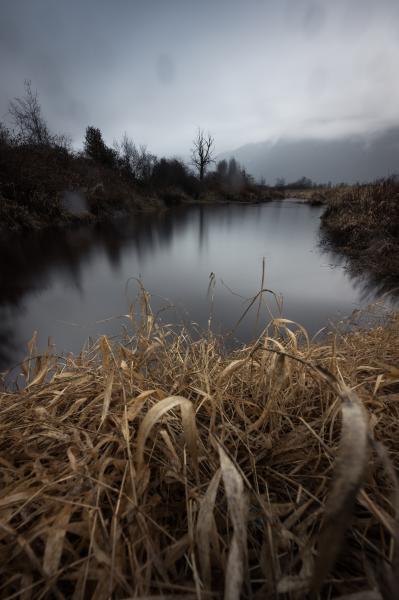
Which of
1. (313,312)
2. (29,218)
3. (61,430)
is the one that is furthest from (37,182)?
(61,430)

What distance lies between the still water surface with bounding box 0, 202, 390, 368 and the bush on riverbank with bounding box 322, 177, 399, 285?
1.40 ft

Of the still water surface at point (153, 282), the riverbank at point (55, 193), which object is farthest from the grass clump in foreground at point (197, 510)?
the riverbank at point (55, 193)

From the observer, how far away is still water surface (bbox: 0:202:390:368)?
2375mm

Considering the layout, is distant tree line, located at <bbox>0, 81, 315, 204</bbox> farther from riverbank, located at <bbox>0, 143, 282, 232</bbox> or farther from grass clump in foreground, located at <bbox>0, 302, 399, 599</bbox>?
grass clump in foreground, located at <bbox>0, 302, 399, 599</bbox>

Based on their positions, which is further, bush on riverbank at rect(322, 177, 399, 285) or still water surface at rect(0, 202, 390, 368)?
bush on riverbank at rect(322, 177, 399, 285)

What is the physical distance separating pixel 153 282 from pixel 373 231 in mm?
4152

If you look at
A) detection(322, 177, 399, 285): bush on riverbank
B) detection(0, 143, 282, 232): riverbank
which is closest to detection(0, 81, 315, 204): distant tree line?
detection(0, 143, 282, 232): riverbank

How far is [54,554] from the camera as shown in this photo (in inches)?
13.8

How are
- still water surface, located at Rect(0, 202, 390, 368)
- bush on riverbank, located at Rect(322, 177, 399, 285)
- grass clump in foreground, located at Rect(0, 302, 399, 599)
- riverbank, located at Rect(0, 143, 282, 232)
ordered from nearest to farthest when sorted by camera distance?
grass clump in foreground, located at Rect(0, 302, 399, 599), still water surface, located at Rect(0, 202, 390, 368), bush on riverbank, located at Rect(322, 177, 399, 285), riverbank, located at Rect(0, 143, 282, 232)

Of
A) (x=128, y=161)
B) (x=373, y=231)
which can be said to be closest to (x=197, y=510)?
(x=373, y=231)

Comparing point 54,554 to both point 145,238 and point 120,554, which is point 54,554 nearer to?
point 120,554

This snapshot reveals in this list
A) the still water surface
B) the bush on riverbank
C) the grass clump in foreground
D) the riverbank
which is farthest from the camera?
the riverbank

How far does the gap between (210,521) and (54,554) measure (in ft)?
Result: 0.74

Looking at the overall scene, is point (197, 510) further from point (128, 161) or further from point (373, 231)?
point (128, 161)
